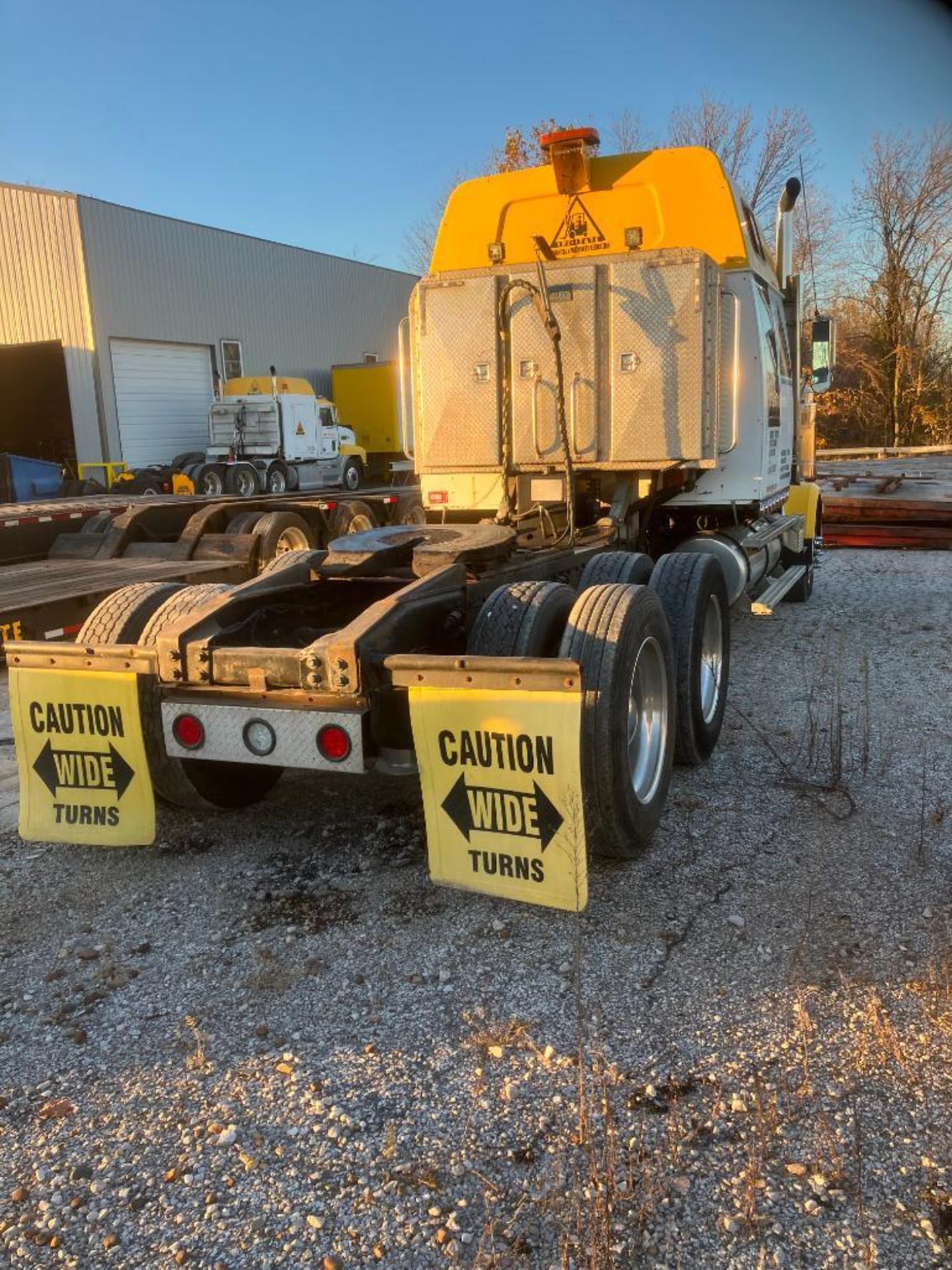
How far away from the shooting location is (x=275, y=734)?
12.1 ft

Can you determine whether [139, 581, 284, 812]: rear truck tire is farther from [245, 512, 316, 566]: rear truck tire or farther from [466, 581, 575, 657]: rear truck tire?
[245, 512, 316, 566]: rear truck tire

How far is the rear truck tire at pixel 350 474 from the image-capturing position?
2642 cm

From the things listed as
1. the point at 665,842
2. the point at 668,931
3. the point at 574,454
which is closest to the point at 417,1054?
the point at 668,931

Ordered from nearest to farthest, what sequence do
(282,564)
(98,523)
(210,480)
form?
(282,564)
(98,523)
(210,480)

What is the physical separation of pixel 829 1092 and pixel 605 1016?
668mm

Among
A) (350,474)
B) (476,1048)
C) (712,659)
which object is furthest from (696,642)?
(350,474)

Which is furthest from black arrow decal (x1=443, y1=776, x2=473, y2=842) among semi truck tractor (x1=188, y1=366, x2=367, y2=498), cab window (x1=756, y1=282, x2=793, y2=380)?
semi truck tractor (x1=188, y1=366, x2=367, y2=498)

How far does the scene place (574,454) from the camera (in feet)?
21.3

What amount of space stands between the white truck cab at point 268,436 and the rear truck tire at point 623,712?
20.1 m

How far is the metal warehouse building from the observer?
2405 cm

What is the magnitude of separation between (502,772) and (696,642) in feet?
6.95

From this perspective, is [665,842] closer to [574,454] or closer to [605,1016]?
[605,1016]

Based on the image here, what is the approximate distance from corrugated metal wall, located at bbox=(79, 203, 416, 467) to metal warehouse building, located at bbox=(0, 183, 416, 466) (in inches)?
1.7

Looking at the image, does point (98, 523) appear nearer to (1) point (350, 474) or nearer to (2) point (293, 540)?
(2) point (293, 540)
